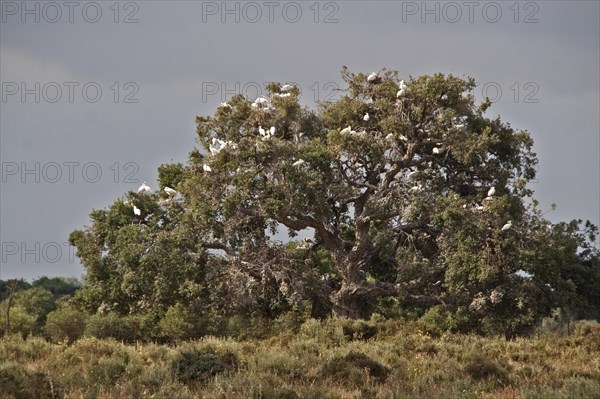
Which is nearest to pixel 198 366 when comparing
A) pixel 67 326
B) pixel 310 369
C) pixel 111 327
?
pixel 310 369

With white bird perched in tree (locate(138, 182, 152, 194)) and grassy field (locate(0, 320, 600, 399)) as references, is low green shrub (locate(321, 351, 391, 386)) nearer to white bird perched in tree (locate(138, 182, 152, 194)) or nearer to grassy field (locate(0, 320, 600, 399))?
grassy field (locate(0, 320, 600, 399))

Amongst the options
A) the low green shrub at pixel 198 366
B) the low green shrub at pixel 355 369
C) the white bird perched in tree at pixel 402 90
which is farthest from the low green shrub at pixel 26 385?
the white bird perched in tree at pixel 402 90

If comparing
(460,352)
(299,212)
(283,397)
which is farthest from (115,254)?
(283,397)

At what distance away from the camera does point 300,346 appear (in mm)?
25656

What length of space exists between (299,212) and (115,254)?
23.8 feet

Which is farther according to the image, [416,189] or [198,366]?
[416,189]

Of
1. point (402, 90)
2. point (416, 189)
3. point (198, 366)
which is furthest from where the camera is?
point (402, 90)

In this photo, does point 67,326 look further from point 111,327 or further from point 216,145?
point 216,145

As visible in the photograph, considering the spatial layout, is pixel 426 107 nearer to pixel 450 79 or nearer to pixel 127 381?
pixel 450 79

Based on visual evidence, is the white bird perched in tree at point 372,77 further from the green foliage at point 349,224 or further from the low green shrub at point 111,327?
the low green shrub at point 111,327

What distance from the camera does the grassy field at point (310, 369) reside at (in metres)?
19.7

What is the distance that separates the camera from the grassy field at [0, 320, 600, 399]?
1970cm

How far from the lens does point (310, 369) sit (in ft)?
73.7

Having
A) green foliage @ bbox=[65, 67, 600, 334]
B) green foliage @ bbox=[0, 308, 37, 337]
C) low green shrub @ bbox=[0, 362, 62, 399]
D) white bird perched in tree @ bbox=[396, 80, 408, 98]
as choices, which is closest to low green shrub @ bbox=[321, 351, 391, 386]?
low green shrub @ bbox=[0, 362, 62, 399]
